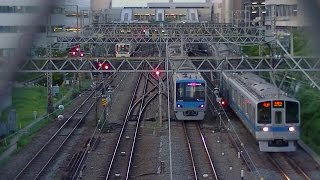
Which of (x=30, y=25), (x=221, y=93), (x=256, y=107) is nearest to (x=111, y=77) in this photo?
(x=221, y=93)

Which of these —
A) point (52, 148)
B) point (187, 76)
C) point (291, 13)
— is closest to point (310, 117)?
point (187, 76)

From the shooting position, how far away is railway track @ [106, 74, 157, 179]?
6.53 m

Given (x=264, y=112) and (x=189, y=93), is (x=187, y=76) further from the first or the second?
(x=264, y=112)

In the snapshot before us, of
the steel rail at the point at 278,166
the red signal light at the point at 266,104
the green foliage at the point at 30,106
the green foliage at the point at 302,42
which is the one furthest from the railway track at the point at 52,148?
the green foliage at the point at 302,42

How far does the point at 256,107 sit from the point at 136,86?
10.2 m

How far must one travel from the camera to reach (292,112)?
23.5ft

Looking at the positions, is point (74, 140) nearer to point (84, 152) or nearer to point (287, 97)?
point (84, 152)

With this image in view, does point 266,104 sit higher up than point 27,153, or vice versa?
point 266,104

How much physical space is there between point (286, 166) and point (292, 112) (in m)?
0.76

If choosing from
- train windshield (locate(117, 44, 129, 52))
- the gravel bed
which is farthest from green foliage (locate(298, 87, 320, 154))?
train windshield (locate(117, 44, 129, 52))

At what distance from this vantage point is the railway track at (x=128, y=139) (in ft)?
21.4

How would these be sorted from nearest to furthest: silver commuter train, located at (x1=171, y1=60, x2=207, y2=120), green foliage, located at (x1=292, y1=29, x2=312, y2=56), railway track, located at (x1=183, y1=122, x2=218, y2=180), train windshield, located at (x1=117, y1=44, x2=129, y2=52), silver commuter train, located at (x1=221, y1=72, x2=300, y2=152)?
green foliage, located at (x1=292, y1=29, x2=312, y2=56) → railway track, located at (x1=183, y1=122, x2=218, y2=180) → silver commuter train, located at (x1=221, y1=72, x2=300, y2=152) → silver commuter train, located at (x1=171, y1=60, x2=207, y2=120) → train windshield, located at (x1=117, y1=44, x2=129, y2=52)

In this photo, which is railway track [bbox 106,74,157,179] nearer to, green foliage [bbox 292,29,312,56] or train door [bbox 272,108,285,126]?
train door [bbox 272,108,285,126]

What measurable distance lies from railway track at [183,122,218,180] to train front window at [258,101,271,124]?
82 cm
